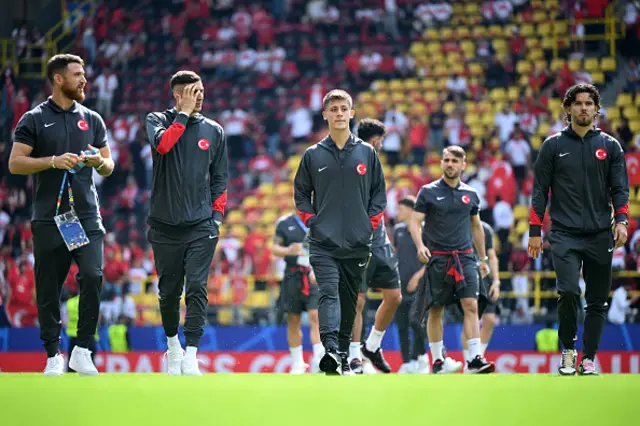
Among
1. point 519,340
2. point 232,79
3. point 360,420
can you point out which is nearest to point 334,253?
point 360,420

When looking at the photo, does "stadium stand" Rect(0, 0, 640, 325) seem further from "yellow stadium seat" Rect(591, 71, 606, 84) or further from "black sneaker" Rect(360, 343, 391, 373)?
"black sneaker" Rect(360, 343, 391, 373)

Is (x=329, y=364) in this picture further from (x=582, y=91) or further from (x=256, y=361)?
(x=256, y=361)

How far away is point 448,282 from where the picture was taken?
11.0 m

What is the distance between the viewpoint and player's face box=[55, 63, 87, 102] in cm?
845

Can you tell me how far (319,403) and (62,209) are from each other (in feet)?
12.3

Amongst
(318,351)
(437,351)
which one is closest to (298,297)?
(318,351)

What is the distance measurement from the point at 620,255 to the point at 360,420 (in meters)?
16.0

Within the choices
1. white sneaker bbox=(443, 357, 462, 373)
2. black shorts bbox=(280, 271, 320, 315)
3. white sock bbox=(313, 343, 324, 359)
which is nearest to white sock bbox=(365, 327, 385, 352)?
white sneaker bbox=(443, 357, 462, 373)

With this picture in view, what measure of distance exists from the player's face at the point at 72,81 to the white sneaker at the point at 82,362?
202 centimetres

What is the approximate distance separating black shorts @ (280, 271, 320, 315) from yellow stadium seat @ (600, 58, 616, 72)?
1438 centimetres

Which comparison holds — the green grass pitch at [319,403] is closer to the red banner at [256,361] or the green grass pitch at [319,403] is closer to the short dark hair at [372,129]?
the short dark hair at [372,129]

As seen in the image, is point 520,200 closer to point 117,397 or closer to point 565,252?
point 565,252

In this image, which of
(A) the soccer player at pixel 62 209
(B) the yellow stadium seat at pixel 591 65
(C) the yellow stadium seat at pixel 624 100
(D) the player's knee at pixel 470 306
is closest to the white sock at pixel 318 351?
(D) the player's knee at pixel 470 306

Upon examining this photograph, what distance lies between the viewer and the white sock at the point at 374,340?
11383mm
